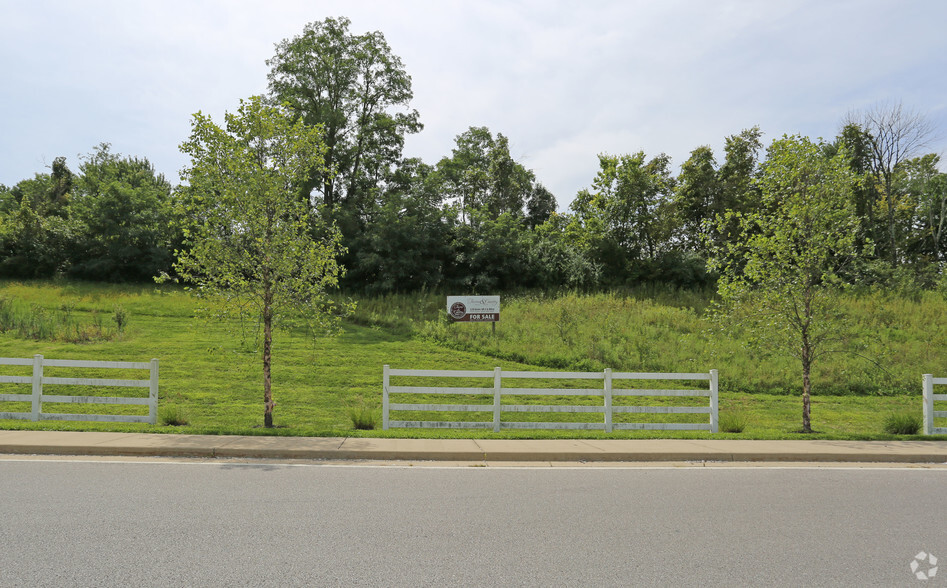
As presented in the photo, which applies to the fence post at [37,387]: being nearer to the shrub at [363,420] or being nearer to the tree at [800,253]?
the shrub at [363,420]

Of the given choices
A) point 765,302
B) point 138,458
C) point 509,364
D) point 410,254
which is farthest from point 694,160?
point 138,458

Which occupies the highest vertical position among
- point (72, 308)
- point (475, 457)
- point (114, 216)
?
point (114, 216)

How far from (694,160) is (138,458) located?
4680cm

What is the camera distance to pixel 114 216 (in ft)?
142

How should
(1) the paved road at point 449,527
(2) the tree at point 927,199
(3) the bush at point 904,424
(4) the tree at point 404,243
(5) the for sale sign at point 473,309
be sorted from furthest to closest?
(2) the tree at point 927,199, (4) the tree at point 404,243, (5) the for sale sign at point 473,309, (3) the bush at point 904,424, (1) the paved road at point 449,527

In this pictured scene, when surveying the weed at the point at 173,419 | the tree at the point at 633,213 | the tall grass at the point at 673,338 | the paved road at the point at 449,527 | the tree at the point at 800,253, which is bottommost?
the weed at the point at 173,419

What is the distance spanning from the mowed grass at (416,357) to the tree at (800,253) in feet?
7.32

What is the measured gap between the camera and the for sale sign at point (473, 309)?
2622 centimetres

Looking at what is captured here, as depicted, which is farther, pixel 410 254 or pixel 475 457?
pixel 410 254

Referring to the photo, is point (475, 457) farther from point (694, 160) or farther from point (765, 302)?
point (694, 160)

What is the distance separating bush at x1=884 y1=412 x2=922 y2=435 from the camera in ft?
44.1

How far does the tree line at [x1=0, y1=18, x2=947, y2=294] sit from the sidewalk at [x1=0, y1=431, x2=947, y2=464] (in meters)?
28.4

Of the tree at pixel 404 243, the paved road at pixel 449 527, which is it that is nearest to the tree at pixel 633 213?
the tree at pixel 404 243

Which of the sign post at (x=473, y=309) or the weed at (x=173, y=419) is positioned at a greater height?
the sign post at (x=473, y=309)
